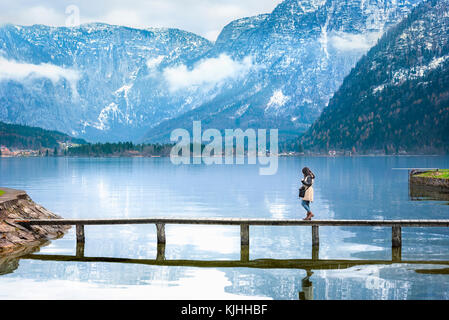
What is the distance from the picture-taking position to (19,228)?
43750mm

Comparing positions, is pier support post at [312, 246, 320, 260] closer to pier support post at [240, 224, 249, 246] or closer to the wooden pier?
the wooden pier

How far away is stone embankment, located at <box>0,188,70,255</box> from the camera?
138ft

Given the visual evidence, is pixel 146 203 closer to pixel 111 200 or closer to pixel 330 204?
pixel 111 200

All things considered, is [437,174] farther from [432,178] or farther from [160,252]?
[160,252]

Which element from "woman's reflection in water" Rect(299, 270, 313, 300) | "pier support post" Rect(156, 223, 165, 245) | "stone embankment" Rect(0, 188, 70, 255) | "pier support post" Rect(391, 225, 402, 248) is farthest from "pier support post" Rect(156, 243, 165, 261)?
"pier support post" Rect(391, 225, 402, 248)

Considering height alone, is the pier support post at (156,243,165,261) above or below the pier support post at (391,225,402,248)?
below

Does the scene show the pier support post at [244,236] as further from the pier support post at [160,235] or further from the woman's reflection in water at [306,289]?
the woman's reflection in water at [306,289]

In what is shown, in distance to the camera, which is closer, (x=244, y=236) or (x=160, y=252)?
(x=244, y=236)

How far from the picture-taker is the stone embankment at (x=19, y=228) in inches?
1654

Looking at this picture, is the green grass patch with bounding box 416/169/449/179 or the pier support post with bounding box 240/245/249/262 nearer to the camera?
the pier support post with bounding box 240/245/249/262

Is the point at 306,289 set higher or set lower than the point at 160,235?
lower

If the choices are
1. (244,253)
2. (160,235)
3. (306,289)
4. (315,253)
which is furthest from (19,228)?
(306,289)

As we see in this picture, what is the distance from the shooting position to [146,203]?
93.9 metres
